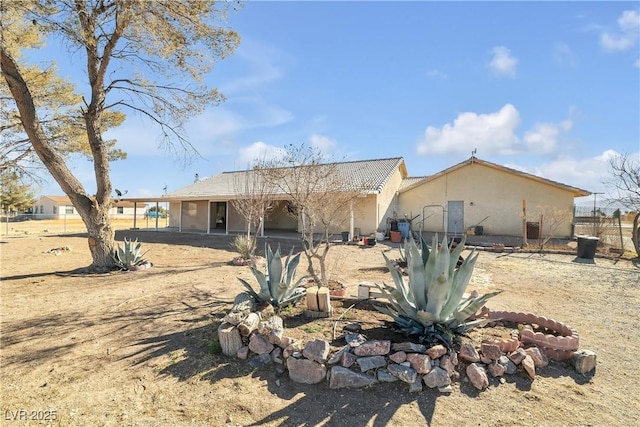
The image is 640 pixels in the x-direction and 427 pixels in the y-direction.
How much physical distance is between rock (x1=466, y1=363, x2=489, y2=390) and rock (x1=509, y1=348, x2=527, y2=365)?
405 millimetres

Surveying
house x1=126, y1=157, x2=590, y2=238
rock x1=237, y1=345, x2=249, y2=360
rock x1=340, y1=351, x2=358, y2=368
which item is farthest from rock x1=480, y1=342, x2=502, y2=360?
house x1=126, y1=157, x2=590, y2=238

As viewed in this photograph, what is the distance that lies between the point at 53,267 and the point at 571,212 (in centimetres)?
2232

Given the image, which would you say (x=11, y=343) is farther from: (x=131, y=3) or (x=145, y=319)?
(x=131, y=3)

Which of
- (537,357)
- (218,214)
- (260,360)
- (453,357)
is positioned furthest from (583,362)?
(218,214)

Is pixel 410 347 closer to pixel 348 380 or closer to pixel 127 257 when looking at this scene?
pixel 348 380

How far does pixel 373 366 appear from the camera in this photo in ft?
10.3

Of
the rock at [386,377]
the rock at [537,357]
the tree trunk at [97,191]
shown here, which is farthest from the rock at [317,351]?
the tree trunk at [97,191]

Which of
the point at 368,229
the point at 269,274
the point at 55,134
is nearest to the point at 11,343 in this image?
the point at 269,274

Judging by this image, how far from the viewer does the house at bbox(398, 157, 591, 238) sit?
1686cm

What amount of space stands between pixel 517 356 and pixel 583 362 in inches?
28.4

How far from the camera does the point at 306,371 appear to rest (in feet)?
10.5

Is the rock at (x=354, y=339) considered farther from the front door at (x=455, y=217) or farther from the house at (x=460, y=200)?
the front door at (x=455, y=217)

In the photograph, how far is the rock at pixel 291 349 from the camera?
3340 millimetres

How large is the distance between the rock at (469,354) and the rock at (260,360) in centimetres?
199
